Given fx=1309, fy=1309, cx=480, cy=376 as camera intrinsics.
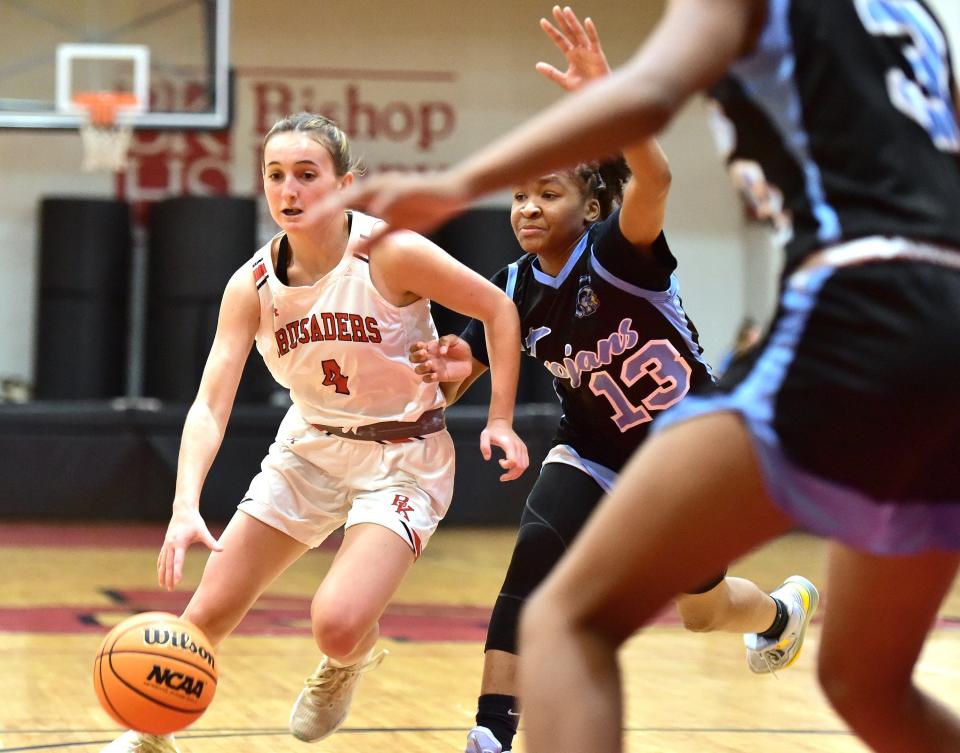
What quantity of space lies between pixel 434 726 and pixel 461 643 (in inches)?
74.3

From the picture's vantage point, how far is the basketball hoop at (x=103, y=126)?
34.8 ft

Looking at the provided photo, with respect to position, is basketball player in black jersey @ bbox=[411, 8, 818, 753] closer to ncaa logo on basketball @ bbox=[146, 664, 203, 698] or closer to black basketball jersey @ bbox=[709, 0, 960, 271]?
ncaa logo on basketball @ bbox=[146, 664, 203, 698]

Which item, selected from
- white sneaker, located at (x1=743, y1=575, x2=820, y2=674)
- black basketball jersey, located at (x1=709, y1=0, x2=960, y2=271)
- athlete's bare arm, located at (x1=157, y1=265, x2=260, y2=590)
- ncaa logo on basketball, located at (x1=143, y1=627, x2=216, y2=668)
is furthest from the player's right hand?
Answer: white sneaker, located at (x1=743, y1=575, x2=820, y2=674)

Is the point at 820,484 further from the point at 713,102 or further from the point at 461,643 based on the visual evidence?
the point at 461,643

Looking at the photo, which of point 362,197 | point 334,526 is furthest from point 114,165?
point 362,197

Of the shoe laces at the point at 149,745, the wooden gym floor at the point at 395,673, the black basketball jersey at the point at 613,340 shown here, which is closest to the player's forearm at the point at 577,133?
the wooden gym floor at the point at 395,673

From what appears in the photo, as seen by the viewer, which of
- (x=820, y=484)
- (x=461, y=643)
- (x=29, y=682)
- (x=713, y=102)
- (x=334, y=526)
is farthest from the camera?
(x=461, y=643)

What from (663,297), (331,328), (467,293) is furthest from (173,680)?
(663,297)

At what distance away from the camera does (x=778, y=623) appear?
4.63 m

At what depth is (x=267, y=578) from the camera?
Result: 387 centimetres

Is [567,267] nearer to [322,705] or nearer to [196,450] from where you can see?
[196,450]

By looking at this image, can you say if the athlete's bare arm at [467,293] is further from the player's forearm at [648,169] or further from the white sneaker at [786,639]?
the white sneaker at [786,639]

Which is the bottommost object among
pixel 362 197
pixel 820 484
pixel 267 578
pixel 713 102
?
pixel 267 578

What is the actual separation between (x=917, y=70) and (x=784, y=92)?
20 cm
